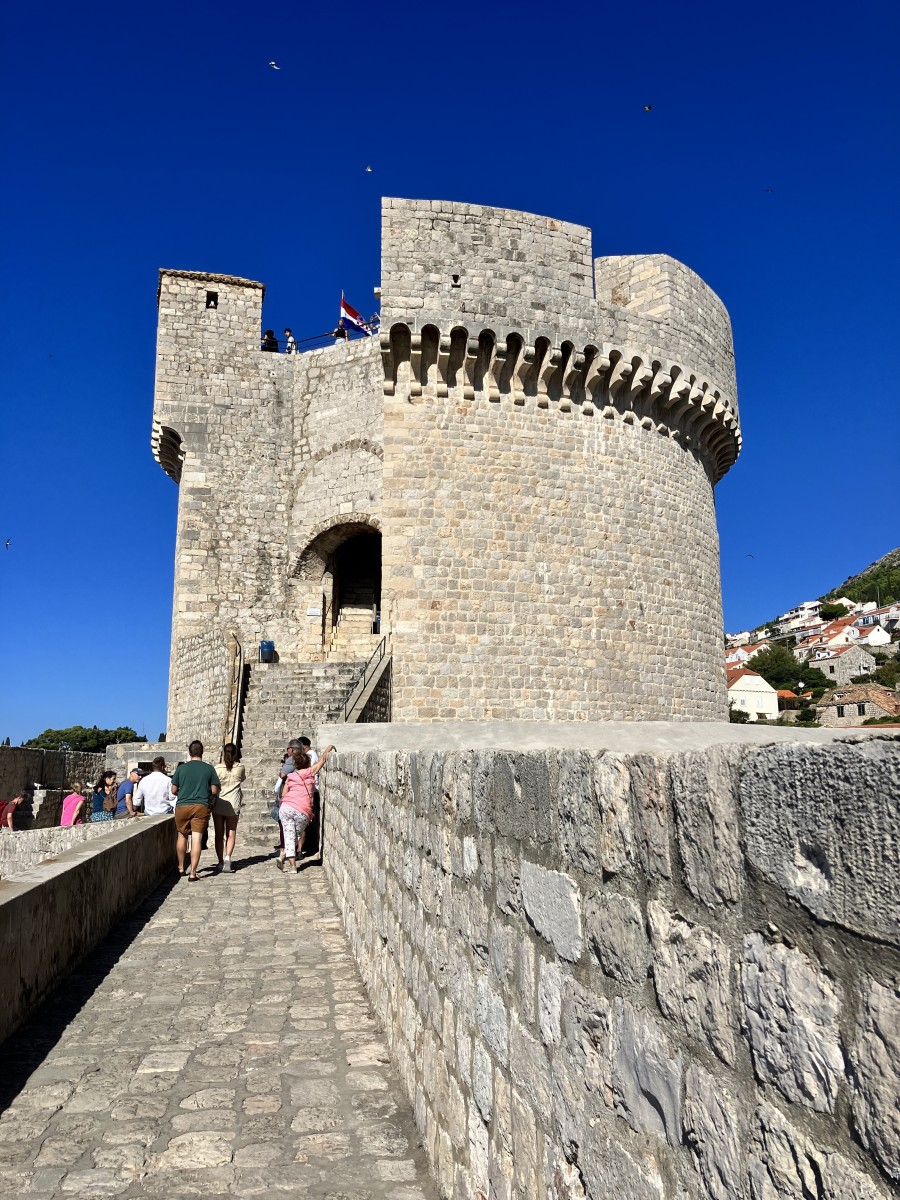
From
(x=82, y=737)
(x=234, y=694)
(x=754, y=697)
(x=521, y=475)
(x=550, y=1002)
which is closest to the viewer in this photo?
(x=550, y=1002)

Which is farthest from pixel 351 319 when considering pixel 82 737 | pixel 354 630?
pixel 82 737

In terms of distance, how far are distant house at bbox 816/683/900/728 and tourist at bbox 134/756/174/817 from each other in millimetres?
6419

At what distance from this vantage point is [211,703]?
14562 mm

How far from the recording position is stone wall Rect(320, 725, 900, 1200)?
0.85 m

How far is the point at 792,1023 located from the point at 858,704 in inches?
266

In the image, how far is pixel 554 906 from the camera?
5.32ft

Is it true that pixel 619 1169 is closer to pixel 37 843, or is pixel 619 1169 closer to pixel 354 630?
pixel 37 843

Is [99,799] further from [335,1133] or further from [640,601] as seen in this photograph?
[335,1133]

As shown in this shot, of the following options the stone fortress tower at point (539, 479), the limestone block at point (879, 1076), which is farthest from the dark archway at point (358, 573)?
the limestone block at point (879, 1076)

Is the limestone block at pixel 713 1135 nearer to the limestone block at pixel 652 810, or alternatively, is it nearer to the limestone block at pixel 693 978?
the limestone block at pixel 693 978

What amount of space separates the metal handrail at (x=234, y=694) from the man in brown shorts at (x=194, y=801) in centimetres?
468

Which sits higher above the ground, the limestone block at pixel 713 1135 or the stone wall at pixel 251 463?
the stone wall at pixel 251 463

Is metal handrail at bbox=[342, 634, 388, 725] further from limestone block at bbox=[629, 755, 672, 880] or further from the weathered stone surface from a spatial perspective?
the weathered stone surface

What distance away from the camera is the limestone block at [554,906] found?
1523mm
